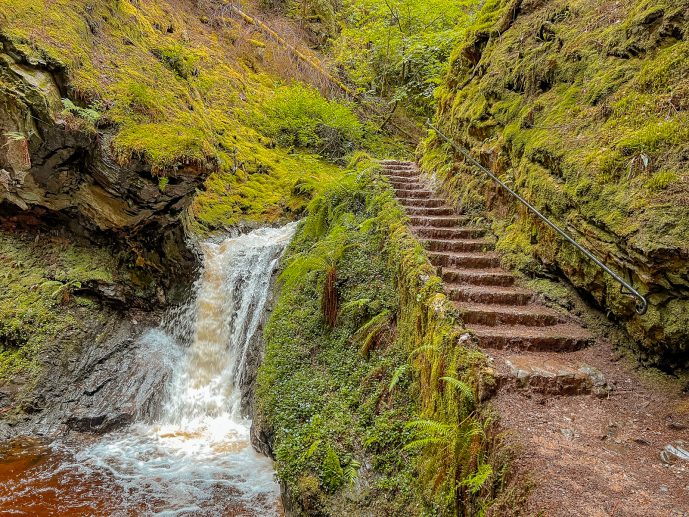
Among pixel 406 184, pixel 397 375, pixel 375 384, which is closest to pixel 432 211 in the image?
pixel 406 184

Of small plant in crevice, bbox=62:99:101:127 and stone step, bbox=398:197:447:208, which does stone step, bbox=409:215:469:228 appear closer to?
stone step, bbox=398:197:447:208

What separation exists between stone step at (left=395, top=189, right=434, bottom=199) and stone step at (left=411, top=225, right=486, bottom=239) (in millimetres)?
1676

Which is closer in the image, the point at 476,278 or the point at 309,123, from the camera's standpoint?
the point at 476,278

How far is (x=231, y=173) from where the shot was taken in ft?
43.4

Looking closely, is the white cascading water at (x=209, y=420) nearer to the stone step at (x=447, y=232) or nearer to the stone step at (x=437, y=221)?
the stone step at (x=437, y=221)

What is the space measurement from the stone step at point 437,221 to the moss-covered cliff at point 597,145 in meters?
0.31

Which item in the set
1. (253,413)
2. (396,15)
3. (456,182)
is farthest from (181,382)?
(396,15)

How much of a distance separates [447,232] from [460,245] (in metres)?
0.42

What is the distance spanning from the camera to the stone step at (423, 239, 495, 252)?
670 centimetres

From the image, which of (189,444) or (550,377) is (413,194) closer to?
(550,377)

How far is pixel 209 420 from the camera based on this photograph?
7910 mm

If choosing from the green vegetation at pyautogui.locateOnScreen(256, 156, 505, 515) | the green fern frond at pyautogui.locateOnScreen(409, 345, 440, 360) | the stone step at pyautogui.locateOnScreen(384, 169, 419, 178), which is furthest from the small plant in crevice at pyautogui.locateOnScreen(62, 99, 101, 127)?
the green fern frond at pyautogui.locateOnScreen(409, 345, 440, 360)

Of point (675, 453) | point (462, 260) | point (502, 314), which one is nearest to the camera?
point (675, 453)

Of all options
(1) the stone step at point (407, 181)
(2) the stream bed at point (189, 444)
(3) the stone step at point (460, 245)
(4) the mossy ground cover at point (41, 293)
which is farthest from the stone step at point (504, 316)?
(4) the mossy ground cover at point (41, 293)
